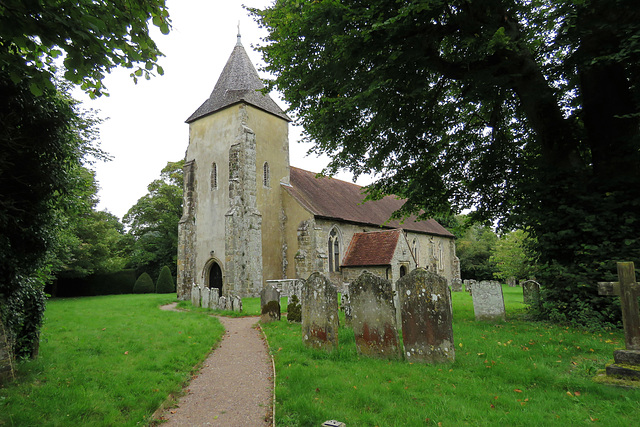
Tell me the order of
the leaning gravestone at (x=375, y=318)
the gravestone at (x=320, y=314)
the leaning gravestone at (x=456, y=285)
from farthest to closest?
the leaning gravestone at (x=456, y=285) < the gravestone at (x=320, y=314) < the leaning gravestone at (x=375, y=318)

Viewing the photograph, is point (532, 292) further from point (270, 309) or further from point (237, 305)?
point (237, 305)

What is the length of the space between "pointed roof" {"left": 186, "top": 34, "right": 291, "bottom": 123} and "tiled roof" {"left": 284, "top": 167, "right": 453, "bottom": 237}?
15.3 feet

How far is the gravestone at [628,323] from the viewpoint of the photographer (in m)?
4.61

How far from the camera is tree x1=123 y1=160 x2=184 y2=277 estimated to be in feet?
113

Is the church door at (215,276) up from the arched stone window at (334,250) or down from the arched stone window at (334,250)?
down

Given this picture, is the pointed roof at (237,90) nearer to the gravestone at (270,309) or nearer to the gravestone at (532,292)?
the gravestone at (270,309)

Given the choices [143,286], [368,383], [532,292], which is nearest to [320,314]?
Result: [368,383]

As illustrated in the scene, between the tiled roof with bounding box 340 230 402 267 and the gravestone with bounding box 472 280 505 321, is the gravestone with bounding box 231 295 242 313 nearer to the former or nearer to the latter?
the gravestone with bounding box 472 280 505 321

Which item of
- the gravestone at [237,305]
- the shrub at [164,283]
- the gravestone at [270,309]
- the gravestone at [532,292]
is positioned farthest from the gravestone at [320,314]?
the shrub at [164,283]

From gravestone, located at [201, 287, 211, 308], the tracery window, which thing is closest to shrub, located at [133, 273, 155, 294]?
the tracery window

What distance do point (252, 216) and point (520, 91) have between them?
14.0 metres

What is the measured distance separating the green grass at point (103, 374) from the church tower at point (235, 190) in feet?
30.2

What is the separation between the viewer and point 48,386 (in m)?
4.88

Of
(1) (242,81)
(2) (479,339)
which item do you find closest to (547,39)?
(2) (479,339)
